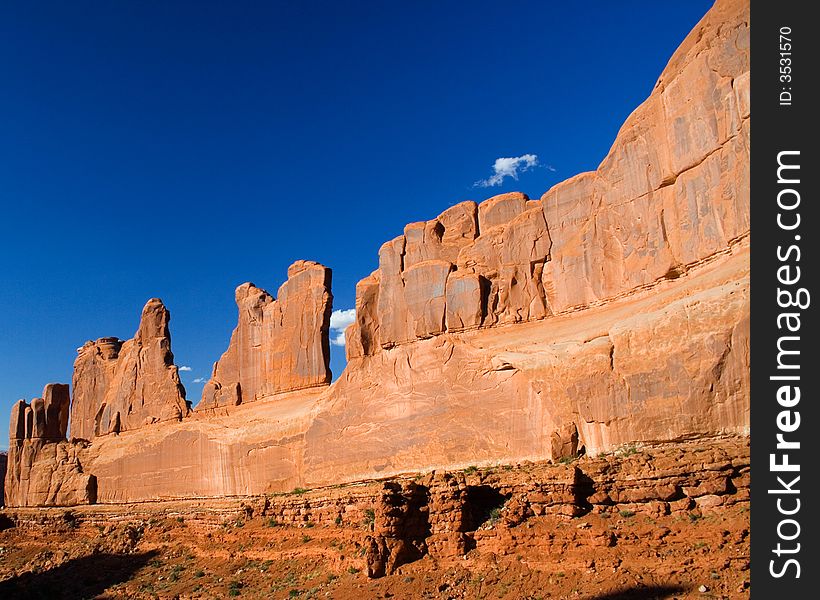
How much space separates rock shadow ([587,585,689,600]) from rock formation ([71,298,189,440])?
101ft

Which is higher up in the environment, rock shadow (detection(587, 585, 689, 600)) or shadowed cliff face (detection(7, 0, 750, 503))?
shadowed cliff face (detection(7, 0, 750, 503))

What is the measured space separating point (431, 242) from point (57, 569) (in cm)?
2162

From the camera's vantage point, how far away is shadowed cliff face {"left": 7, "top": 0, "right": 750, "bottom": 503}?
19.8 m

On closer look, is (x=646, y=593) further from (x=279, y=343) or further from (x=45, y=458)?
(x=45, y=458)

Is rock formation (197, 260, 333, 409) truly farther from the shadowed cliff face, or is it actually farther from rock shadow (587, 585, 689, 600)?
rock shadow (587, 585, 689, 600)

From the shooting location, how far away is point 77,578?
30.0 meters

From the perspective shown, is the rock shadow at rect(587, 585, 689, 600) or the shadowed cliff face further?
the shadowed cliff face

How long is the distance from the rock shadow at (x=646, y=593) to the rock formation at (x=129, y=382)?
30.8m

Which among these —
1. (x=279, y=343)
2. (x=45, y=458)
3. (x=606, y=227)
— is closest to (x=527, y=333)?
(x=606, y=227)

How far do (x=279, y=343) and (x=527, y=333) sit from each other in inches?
615

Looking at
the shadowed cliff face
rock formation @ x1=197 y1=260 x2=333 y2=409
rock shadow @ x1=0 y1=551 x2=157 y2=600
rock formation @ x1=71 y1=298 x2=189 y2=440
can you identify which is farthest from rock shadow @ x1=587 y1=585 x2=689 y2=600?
rock formation @ x1=71 y1=298 x2=189 y2=440

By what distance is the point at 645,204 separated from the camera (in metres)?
23.2
